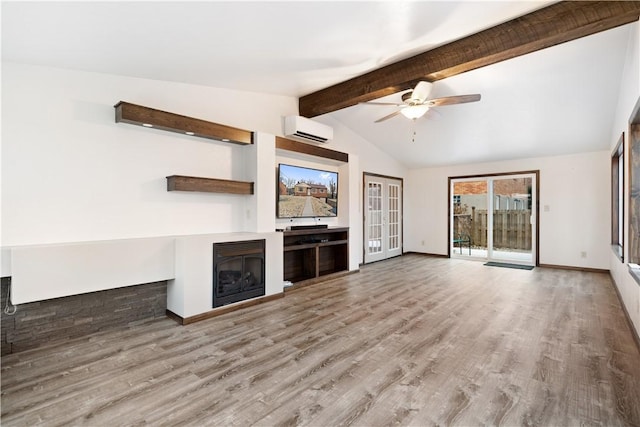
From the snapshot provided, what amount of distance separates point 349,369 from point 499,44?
3.31m

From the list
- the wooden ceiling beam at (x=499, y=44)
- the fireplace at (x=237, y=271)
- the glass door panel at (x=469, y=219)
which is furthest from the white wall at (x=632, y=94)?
the fireplace at (x=237, y=271)

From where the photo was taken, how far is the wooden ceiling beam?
2590mm

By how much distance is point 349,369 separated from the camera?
2363 millimetres

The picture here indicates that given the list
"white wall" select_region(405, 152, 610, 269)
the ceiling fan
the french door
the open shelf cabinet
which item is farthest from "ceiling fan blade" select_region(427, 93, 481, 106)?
"white wall" select_region(405, 152, 610, 269)

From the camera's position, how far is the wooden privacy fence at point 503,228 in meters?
6.76

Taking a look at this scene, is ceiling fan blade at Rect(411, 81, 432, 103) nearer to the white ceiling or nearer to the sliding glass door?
the white ceiling

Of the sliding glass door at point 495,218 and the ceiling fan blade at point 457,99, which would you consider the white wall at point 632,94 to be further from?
the sliding glass door at point 495,218

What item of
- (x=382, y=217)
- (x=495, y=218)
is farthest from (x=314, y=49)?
(x=495, y=218)

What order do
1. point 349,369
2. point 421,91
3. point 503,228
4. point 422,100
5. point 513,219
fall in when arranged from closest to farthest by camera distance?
point 349,369 → point 421,91 → point 422,100 → point 513,219 → point 503,228

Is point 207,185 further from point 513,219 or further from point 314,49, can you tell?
point 513,219

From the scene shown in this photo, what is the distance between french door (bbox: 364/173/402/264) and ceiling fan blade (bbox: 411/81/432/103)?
3058 mm

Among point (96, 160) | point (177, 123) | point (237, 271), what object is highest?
point (177, 123)

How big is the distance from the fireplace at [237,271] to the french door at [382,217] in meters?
3.29

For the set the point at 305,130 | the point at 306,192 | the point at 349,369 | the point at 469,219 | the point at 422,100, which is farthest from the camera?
the point at 469,219
